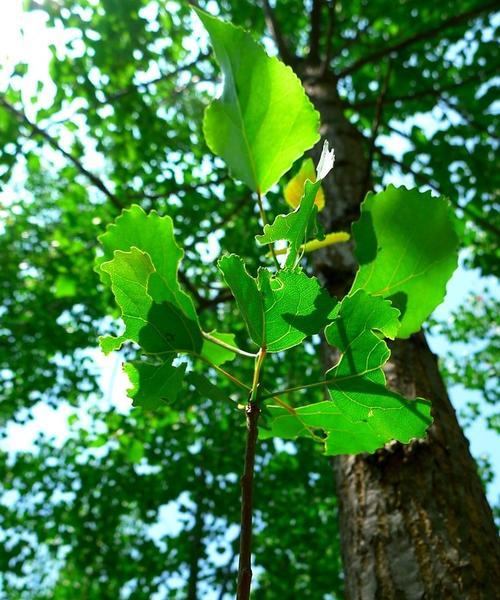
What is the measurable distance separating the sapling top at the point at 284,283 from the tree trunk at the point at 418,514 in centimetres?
51

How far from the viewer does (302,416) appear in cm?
76

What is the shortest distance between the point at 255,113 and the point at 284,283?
0.33m

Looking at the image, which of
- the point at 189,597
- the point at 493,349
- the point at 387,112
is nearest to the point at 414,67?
the point at 387,112

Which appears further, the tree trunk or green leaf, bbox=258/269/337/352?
the tree trunk

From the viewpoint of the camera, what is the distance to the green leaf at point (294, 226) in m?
0.61

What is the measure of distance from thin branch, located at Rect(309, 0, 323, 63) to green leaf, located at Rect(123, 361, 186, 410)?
3.26m

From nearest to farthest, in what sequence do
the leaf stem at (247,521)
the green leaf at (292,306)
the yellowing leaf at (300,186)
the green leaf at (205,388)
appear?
the leaf stem at (247,521), the green leaf at (292,306), the green leaf at (205,388), the yellowing leaf at (300,186)

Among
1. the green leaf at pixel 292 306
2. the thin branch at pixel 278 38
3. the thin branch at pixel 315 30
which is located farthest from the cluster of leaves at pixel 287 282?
the thin branch at pixel 315 30

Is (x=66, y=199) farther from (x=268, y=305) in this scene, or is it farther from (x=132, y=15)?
(x=268, y=305)

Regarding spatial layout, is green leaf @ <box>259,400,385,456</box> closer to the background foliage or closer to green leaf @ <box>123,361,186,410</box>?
green leaf @ <box>123,361,186,410</box>

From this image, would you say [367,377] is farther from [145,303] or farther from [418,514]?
[418,514]

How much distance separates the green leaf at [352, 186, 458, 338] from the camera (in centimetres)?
84

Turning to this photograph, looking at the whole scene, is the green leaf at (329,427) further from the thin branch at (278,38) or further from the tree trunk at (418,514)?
the thin branch at (278,38)

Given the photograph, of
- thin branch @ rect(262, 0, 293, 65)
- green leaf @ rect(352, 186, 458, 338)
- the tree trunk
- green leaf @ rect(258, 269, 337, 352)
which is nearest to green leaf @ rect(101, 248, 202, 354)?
green leaf @ rect(258, 269, 337, 352)
